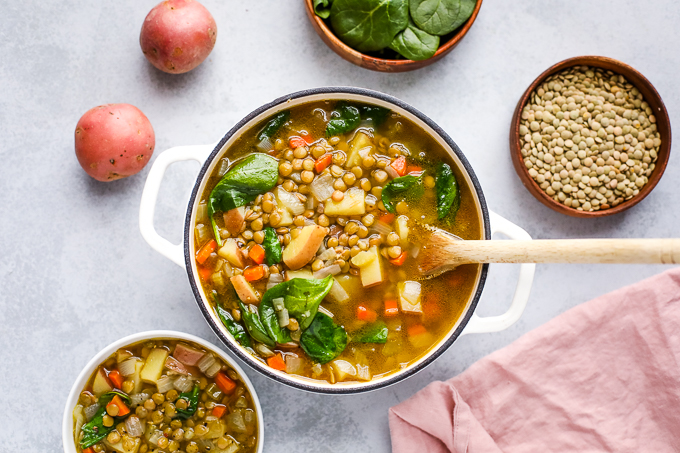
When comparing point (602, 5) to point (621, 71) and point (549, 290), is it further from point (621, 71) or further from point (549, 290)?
point (549, 290)

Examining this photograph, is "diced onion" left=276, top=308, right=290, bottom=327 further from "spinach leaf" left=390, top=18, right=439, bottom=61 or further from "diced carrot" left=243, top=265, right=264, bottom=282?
"spinach leaf" left=390, top=18, right=439, bottom=61

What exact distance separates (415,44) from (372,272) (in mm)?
1281

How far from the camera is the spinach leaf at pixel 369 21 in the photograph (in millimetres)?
3184

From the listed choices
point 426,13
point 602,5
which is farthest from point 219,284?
point 602,5

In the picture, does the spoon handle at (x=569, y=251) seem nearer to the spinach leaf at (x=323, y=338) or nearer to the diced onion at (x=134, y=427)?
the spinach leaf at (x=323, y=338)

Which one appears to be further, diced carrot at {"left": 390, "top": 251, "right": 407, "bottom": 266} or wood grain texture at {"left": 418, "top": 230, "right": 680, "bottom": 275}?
diced carrot at {"left": 390, "top": 251, "right": 407, "bottom": 266}

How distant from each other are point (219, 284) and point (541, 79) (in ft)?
7.01

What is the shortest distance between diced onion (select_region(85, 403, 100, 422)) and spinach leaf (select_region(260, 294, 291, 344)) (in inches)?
42.7

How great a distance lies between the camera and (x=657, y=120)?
347 cm

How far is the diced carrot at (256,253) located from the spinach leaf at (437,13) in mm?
1507

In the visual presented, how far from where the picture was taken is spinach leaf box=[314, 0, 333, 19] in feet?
10.7

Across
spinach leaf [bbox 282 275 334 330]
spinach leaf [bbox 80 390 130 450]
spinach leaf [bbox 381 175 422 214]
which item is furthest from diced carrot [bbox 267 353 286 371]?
spinach leaf [bbox 381 175 422 214]

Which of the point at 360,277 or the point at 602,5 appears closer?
the point at 360,277

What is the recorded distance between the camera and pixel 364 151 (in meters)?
3.05
